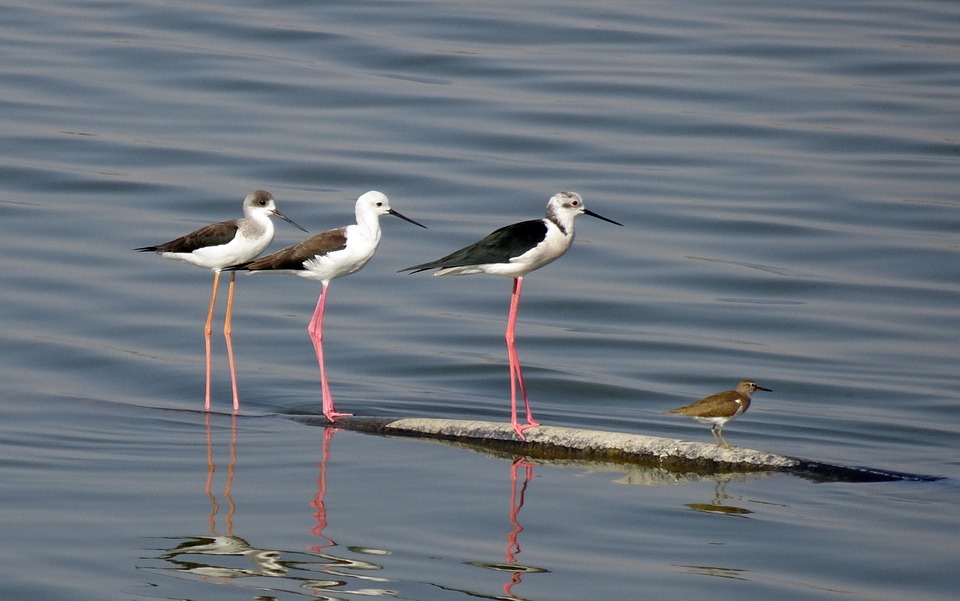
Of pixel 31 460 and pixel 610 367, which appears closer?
pixel 31 460

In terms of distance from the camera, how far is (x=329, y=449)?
10195 mm

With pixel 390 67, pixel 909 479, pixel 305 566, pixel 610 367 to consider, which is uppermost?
pixel 390 67

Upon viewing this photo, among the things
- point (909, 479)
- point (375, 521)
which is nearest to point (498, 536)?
point (375, 521)

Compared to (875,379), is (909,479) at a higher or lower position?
lower

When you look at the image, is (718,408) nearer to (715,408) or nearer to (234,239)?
Answer: (715,408)

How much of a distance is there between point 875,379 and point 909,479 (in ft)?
12.7

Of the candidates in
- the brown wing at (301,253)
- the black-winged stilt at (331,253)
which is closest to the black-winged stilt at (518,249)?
the black-winged stilt at (331,253)

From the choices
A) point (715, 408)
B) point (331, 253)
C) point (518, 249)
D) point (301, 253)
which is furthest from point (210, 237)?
point (715, 408)

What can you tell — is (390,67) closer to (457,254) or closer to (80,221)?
(80,221)

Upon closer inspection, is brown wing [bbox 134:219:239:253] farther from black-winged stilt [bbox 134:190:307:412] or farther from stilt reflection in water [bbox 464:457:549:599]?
stilt reflection in water [bbox 464:457:549:599]

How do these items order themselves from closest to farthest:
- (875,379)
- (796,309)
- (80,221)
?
(875,379), (796,309), (80,221)

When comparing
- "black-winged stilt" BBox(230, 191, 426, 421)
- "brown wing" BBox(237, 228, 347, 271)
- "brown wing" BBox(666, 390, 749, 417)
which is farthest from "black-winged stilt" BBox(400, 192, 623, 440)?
"brown wing" BBox(666, 390, 749, 417)

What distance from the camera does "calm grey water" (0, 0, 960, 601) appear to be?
8266 millimetres

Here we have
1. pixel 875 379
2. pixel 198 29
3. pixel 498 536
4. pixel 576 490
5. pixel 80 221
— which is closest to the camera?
pixel 498 536
